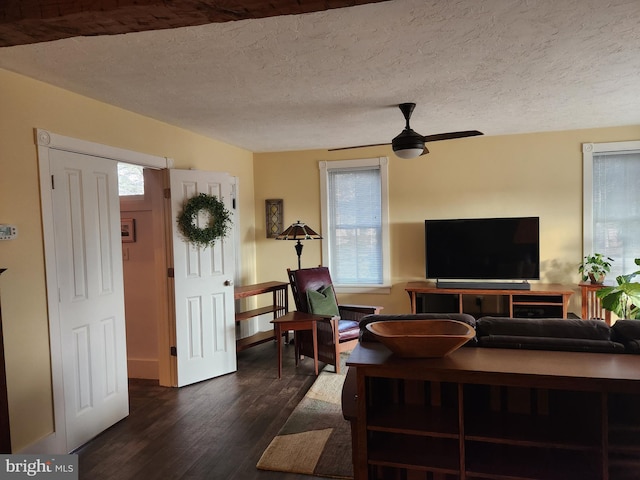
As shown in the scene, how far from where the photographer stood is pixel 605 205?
454 centimetres

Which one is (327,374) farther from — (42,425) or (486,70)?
(486,70)

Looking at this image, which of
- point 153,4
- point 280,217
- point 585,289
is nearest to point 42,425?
point 153,4

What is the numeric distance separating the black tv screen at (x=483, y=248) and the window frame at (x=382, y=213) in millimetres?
543

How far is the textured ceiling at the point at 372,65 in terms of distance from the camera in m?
1.97

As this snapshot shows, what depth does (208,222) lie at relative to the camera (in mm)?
3957

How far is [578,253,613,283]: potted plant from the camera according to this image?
14.2 feet

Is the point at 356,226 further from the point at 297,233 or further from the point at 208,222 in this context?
the point at 208,222

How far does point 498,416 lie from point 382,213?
333 cm

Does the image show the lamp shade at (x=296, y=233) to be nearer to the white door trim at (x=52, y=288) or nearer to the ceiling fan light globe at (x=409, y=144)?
the ceiling fan light globe at (x=409, y=144)

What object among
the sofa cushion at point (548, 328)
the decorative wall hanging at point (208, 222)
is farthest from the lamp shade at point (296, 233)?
the sofa cushion at point (548, 328)

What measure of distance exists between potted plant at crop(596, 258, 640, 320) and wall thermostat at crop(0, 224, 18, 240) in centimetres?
470

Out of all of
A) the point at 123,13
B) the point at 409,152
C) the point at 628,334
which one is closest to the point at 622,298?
the point at 628,334

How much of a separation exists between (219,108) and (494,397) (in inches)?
111

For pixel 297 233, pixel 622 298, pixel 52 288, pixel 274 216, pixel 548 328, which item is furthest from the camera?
pixel 274 216
